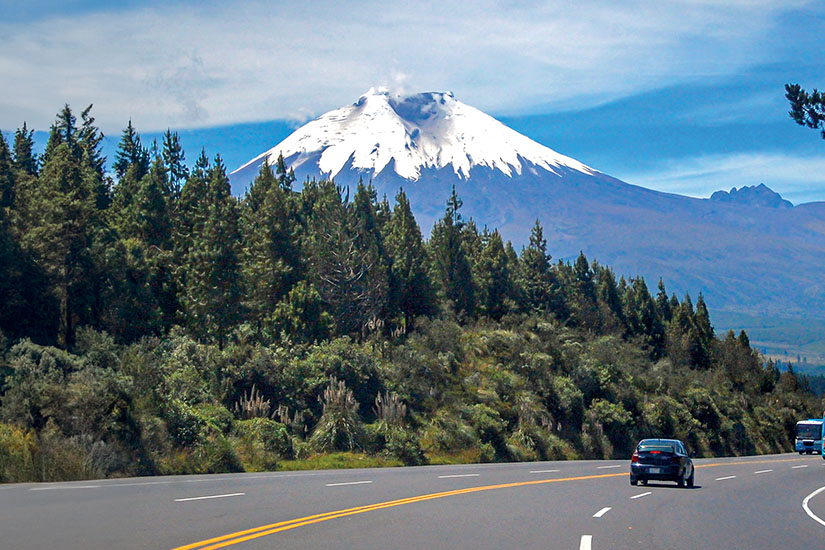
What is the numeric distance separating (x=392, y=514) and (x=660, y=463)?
37.6 ft

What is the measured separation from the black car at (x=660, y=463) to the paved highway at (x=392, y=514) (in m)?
0.37

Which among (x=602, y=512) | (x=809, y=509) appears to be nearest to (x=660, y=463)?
(x=809, y=509)

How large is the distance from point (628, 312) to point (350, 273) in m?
47.6

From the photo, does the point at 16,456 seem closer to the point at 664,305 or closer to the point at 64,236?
the point at 64,236

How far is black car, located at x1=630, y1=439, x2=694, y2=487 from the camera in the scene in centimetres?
2427

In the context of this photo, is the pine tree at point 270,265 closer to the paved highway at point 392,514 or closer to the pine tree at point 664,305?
the paved highway at point 392,514

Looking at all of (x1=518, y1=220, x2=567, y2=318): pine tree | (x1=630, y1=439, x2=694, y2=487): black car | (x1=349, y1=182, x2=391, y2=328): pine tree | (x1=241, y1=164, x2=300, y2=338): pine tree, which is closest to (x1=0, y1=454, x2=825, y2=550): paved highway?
(x1=630, y1=439, x2=694, y2=487): black car

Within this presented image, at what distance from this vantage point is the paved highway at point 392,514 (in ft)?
39.8

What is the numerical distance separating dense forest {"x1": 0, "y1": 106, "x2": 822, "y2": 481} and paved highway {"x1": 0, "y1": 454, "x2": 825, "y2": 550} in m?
4.23

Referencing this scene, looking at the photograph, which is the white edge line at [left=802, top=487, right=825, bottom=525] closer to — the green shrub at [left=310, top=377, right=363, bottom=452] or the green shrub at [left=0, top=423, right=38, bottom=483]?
the green shrub at [left=310, top=377, right=363, bottom=452]

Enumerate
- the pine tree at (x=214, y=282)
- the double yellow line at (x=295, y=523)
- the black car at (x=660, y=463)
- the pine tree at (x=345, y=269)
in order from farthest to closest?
the pine tree at (x=345, y=269) < the pine tree at (x=214, y=282) < the black car at (x=660, y=463) < the double yellow line at (x=295, y=523)

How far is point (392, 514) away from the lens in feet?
50.3

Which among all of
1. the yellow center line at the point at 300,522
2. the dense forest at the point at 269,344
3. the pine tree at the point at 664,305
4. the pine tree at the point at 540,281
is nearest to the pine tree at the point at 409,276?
the dense forest at the point at 269,344

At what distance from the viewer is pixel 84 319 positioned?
40250 mm
